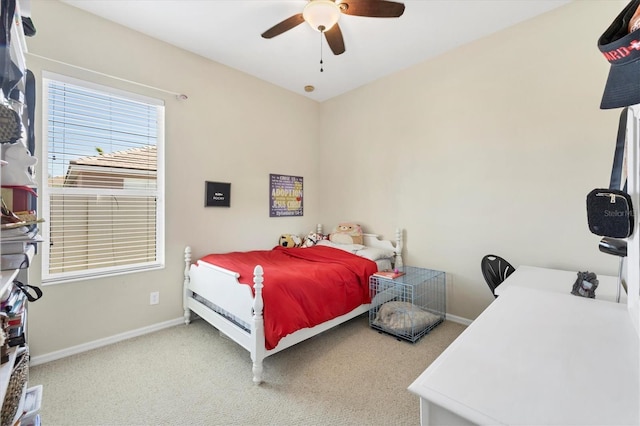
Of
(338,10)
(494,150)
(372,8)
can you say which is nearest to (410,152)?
(494,150)

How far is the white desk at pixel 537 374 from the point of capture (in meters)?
0.62

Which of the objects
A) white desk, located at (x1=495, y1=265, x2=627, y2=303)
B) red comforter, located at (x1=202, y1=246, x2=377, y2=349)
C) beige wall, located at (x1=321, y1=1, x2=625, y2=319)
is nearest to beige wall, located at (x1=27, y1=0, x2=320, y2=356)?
red comforter, located at (x1=202, y1=246, x2=377, y2=349)

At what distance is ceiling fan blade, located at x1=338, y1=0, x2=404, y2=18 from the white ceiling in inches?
17.8

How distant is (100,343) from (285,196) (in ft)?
8.02

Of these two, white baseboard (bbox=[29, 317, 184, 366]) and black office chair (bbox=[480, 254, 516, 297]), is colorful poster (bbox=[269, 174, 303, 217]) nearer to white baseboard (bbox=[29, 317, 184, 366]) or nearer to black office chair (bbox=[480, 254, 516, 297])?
white baseboard (bbox=[29, 317, 184, 366])

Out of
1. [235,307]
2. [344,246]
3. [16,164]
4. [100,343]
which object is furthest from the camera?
[344,246]

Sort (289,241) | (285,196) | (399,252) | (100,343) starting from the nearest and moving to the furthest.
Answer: (100,343), (399,252), (289,241), (285,196)

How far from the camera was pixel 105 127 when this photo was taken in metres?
2.54

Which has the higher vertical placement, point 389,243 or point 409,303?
point 389,243

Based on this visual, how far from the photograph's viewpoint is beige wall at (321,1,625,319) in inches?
85.8

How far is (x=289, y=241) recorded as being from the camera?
3.75 m

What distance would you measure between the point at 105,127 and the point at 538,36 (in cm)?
389

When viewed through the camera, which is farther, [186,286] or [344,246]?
[344,246]

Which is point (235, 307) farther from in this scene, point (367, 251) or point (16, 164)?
point (367, 251)
